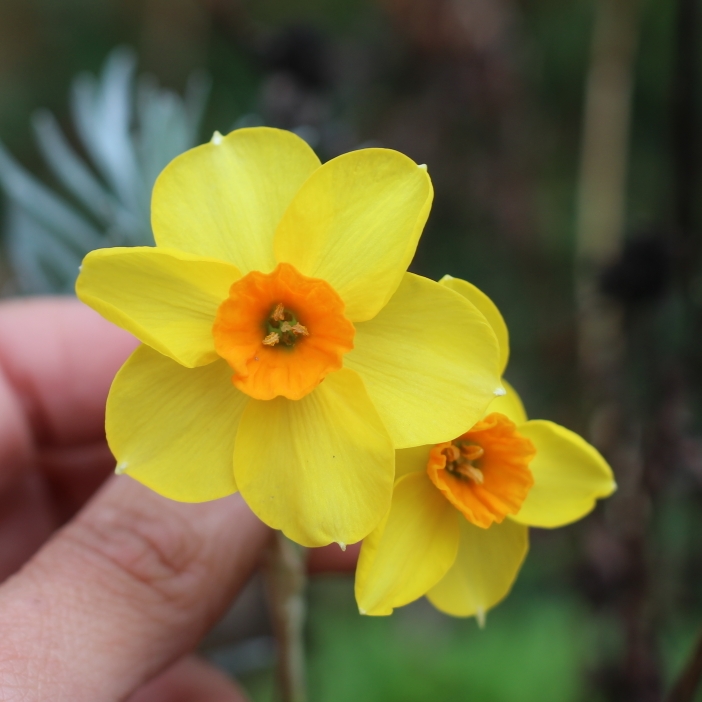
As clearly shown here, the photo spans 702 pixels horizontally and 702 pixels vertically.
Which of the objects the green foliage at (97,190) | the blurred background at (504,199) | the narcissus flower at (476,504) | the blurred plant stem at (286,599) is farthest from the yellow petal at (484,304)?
the green foliage at (97,190)

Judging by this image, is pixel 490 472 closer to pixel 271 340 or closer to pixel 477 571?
pixel 477 571

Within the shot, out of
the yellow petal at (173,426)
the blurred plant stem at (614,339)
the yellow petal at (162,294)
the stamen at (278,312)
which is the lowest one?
the blurred plant stem at (614,339)

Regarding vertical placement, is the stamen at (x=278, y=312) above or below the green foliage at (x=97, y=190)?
above

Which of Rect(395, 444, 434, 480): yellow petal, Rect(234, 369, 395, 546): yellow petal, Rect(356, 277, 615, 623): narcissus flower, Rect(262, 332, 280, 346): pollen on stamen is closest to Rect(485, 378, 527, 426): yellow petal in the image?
Rect(356, 277, 615, 623): narcissus flower

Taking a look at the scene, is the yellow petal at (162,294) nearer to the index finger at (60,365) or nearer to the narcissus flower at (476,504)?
the narcissus flower at (476,504)

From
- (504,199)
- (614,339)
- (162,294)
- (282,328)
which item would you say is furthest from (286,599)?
(504,199)

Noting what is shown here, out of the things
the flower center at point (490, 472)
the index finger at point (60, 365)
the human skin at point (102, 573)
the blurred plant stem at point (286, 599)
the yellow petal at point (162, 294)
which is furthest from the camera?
the index finger at point (60, 365)
